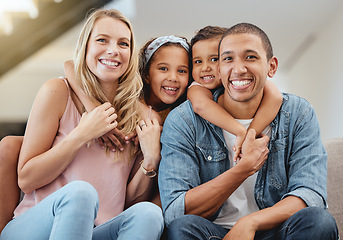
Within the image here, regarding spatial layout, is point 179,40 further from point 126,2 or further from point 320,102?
point 320,102

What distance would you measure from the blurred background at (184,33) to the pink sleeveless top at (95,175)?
259cm

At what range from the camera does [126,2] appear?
4.37 m

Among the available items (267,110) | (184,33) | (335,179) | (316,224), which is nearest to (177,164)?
(267,110)

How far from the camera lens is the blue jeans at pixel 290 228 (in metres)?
1.18

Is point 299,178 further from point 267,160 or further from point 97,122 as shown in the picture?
point 97,122

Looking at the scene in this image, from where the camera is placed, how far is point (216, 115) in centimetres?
148

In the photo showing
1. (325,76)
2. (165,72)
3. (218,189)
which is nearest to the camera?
(218,189)

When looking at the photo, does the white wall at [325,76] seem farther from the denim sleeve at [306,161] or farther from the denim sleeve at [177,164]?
the denim sleeve at [177,164]

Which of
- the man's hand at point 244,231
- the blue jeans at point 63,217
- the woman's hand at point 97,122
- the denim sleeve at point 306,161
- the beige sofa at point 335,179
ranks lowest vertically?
the beige sofa at point 335,179

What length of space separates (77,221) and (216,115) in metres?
0.61

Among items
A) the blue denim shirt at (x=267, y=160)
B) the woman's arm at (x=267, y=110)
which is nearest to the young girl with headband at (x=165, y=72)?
the blue denim shirt at (x=267, y=160)

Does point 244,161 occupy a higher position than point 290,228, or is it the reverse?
point 244,161

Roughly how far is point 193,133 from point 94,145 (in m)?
0.37

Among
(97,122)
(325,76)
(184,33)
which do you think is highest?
(184,33)
